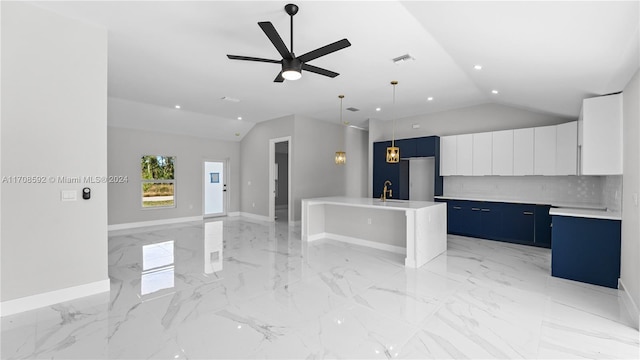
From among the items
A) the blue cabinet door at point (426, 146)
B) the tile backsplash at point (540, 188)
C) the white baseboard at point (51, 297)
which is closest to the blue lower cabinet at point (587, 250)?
the tile backsplash at point (540, 188)

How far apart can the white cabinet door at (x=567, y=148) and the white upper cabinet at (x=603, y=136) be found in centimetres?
177

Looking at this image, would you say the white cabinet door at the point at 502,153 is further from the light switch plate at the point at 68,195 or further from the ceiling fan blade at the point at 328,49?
the light switch plate at the point at 68,195

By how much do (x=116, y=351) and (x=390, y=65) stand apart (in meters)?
4.19

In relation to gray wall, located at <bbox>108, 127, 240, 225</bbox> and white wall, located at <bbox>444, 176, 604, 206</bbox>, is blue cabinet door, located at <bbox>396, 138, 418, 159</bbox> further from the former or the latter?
gray wall, located at <bbox>108, 127, 240, 225</bbox>

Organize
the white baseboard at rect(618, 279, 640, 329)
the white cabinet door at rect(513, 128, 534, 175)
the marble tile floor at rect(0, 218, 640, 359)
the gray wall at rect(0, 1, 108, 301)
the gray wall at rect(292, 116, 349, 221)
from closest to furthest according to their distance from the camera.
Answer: the marble tile floor at rect(0, 218, 640, 359)
the white baseboard at rect(618, 279, 640, 329)
the gray wall at rect(0, 1, 108, 301)
the white cabinet door at rect(513, 128, 534, 175)
the gray wall at rect(292, 116, 349, 221)

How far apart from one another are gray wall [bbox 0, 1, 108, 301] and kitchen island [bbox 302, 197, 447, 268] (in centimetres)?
330

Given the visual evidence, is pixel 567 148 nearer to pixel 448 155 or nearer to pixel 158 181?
pixel 448 155

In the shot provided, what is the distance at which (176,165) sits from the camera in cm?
792

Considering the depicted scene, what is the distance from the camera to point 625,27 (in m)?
2.07

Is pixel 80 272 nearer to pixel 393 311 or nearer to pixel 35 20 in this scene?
pixel 35 20

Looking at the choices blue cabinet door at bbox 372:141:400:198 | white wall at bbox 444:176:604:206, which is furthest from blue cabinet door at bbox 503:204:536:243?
blue cabinet door at bbox 372:141:400:198

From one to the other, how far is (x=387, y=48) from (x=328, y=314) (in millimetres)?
3020

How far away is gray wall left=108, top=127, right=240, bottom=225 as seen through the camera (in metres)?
6.92

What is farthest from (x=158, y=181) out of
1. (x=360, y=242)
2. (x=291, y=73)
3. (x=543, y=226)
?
(x=543, y=226)
